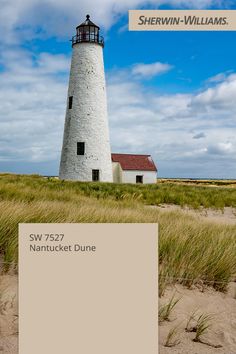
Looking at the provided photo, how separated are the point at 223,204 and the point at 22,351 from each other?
1367 cm

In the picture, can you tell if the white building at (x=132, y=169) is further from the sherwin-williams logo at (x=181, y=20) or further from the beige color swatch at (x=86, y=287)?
the beige color swatch at (x=86, y=287)

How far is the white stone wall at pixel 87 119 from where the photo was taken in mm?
24391

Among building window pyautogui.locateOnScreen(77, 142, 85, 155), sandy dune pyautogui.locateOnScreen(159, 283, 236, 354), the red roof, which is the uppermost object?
the red roof

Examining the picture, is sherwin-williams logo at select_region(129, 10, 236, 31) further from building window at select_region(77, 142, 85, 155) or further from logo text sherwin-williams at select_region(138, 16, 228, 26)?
building window at select_region(77, 142, 85, 155)

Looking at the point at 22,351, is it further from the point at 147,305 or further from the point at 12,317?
the point at 12,317

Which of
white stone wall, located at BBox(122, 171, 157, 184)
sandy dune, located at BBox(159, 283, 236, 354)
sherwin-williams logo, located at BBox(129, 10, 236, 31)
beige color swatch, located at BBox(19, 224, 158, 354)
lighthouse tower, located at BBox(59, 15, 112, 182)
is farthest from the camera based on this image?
white stone wall, located at BBox(122, 171, 157, 184)

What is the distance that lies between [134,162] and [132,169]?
1.03 metres

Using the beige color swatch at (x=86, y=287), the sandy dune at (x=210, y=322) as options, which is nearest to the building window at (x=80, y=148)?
the sandy dune at (x=210, y=322)

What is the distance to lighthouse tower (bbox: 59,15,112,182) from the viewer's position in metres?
24.4

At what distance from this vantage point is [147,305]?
6.50ft

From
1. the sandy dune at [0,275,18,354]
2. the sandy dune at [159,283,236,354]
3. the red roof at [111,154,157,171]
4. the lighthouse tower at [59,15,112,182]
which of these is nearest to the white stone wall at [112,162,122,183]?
the red roof at [111,154,157,171]

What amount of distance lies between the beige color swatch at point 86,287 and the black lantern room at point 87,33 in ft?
81.3

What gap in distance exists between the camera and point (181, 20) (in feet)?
18.7

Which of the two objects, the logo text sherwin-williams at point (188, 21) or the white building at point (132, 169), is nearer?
the logo text sherwin-williams at point (188, 21)
